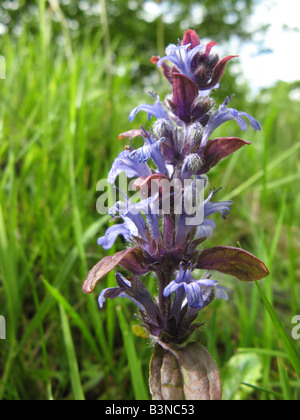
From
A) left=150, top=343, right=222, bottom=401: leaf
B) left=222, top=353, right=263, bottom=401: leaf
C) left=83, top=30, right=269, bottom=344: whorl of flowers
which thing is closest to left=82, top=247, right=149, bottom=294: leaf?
left=83, top=30, right=269, bottom=344: whorl of flowers

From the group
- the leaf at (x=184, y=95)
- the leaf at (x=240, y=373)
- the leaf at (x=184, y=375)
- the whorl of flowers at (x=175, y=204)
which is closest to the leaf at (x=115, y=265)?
the whorl of flowers at (x=175, y=204)

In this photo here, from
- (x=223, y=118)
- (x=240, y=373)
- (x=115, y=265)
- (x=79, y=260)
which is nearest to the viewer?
(x=115, y=265)

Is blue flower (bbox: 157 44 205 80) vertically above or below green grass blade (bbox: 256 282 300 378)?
above

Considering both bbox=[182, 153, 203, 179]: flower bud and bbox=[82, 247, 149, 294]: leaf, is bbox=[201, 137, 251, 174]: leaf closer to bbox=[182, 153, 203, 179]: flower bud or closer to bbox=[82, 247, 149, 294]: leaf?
bbox=[182, 153, 203, 179]: flower bud

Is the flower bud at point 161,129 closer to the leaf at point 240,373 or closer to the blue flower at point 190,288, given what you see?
the blue flower at point 190,288

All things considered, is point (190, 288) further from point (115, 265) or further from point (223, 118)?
point (223, 118)

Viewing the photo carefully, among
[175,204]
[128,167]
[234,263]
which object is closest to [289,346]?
[234,263]
